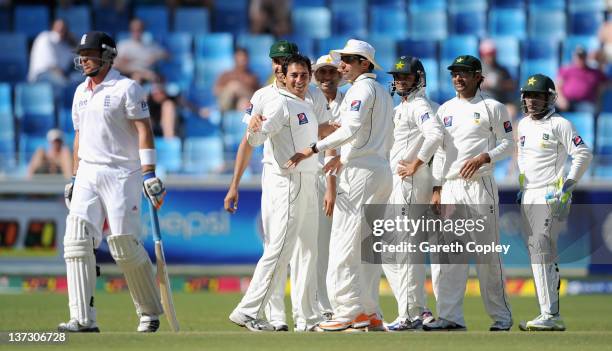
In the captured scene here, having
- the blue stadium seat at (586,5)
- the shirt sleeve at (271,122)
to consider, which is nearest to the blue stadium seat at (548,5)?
the blue stadium seat at (586,5)

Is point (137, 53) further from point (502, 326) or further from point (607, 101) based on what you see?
point (502, 326)

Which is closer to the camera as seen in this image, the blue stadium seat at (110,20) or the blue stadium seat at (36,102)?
the blue stadium seat at (36,102)

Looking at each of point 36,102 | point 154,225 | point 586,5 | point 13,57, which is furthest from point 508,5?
point 154,225

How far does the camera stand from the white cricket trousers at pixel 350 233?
9.88 m

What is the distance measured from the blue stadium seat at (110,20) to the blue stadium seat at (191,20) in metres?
0.79

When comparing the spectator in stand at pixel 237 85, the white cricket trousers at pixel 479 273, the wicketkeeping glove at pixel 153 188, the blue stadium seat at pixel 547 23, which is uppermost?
the blue stadium seat at pixel 547 23

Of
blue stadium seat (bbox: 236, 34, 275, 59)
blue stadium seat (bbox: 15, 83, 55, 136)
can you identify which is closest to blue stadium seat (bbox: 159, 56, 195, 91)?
blue stadium seat (bbox: 236, 34, 275, 59)

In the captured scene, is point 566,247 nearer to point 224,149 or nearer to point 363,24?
point 224,149

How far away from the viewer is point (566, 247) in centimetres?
1573

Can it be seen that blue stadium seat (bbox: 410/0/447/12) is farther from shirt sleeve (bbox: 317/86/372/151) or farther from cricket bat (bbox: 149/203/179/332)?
cricket bat (bbox: 149/203/179/332)

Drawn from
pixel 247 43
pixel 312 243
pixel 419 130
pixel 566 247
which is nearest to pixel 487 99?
pixel 419 130

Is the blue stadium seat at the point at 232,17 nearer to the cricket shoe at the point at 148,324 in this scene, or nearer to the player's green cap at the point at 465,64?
the player's green cap at the point at 465,64

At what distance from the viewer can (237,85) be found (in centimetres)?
1834

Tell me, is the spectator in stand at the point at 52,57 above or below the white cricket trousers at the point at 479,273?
above
